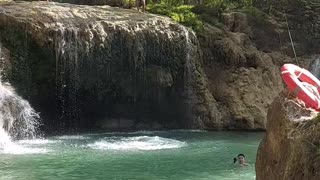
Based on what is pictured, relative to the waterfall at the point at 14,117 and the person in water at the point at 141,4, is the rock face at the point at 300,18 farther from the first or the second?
the waterfall at the point at 14,117

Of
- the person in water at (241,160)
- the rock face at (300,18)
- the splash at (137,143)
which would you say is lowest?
the splash at (137,143)

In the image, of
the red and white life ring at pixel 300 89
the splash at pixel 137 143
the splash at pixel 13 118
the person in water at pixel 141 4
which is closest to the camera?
the red and white life ring at pixel 300 89

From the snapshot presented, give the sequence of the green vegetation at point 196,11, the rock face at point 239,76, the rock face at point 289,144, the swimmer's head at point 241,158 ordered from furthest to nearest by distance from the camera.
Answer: the green vegetation at point 196,11
the rock face at point 239,76
the swimmer's head at point 241,158
the rock face at point 289,144

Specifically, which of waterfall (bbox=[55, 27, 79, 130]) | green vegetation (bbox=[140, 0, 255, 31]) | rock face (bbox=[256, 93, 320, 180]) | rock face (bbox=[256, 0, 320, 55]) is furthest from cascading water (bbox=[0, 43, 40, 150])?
rock face (bbox=[256, 0, 320, 55])

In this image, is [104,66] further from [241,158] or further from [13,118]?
[241,158]

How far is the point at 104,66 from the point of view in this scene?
2333 centimetres

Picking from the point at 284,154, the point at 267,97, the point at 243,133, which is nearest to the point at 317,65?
the point at 267,97

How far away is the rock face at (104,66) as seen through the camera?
2147 centimetres

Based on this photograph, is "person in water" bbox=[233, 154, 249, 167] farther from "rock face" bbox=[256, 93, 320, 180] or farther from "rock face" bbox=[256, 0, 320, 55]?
"rock face" bbox=[256, 0, 320, 55]

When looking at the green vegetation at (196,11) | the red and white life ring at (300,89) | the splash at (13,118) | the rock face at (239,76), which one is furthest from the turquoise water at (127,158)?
the green vegetation at (196,11)

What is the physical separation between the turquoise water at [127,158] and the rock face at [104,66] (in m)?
2.82

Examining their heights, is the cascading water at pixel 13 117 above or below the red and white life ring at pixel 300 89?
below

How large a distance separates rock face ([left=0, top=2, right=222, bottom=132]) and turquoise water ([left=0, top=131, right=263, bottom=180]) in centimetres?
282

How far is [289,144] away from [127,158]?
368 inches
